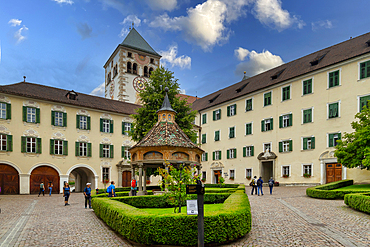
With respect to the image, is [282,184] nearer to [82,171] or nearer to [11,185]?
[82,171]

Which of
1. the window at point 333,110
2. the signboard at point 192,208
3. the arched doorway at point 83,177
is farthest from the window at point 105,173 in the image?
the signboard at point 192,208

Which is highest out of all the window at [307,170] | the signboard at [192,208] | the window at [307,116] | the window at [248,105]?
the window at [248,105]

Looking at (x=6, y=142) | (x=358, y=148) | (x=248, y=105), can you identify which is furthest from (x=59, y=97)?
(x=358, y=148)

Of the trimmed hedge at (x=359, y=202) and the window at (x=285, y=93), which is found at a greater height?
the window at (x=285, y=93)

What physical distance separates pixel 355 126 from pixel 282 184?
45.3 ft

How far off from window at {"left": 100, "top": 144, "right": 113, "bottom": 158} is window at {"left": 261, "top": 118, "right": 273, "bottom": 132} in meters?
19.0

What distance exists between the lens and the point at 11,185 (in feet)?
104

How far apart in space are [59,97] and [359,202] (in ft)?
106

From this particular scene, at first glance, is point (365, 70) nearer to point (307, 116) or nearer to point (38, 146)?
point (307, 116)

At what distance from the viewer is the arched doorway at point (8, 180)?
3116cm

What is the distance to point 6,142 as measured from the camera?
31.5 meters

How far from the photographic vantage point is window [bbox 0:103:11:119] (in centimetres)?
3167

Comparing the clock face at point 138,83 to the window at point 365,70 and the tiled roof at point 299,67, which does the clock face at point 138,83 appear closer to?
the tiled roof at point 299,67

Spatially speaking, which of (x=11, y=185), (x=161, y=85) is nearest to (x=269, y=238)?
(x=161, y=85)
